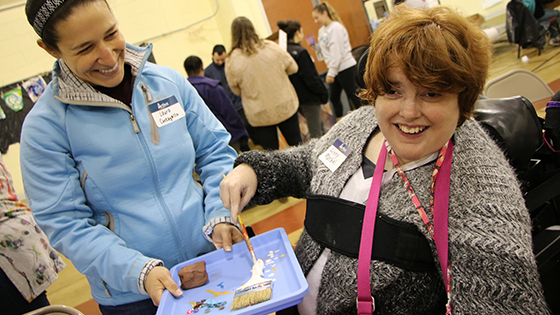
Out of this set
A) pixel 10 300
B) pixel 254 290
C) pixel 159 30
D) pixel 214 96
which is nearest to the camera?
pixel 254 290

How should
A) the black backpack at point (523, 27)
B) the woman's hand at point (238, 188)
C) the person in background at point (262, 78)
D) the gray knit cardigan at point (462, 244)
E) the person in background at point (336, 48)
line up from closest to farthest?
the gray knit cardigan at point (462, 244) < the woman's hand at point (238, 188) < the person in background at point (262, 78) < the person in background at point (336, 48) < the black backpack at point (523, 27)

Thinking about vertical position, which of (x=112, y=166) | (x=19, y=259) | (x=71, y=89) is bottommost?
(x=19, y=259)

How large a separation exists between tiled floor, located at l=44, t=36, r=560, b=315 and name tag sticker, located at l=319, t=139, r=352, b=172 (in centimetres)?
182

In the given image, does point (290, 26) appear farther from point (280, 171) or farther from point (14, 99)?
point (14, 99)

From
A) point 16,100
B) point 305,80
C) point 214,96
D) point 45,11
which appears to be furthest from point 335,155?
point 16,100

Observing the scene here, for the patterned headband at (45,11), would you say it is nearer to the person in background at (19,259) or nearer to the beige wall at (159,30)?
the person in background at (19,259)

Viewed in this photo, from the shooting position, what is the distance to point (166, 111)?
4.12 ft

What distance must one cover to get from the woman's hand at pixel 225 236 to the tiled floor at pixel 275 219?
187 cm

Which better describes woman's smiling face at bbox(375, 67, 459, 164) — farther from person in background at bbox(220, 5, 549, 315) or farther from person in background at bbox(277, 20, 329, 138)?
person in background at bbox(277, 20, 329, 138)

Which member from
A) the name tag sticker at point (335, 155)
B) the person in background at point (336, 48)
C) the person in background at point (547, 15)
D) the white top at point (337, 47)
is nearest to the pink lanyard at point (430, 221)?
the name tag sticker at point (335, 155)

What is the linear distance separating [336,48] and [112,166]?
160 inches

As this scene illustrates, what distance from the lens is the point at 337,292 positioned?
108cm

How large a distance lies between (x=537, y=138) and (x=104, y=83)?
155cm

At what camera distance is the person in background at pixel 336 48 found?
15.3 feet
